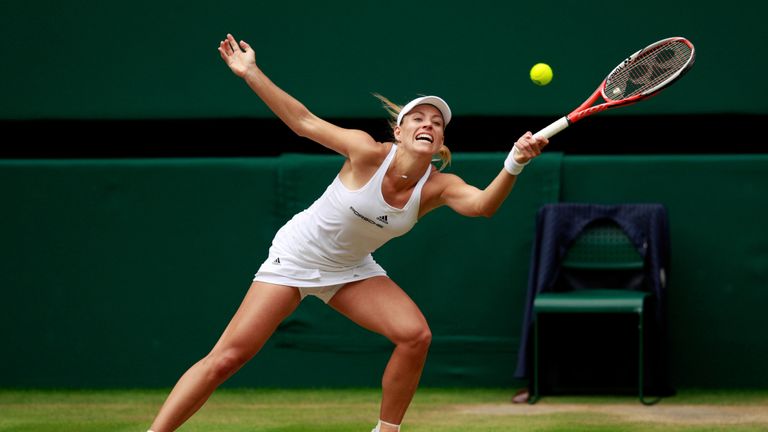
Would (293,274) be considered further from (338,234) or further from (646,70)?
(646,70)

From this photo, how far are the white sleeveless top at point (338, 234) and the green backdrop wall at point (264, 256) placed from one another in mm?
2199

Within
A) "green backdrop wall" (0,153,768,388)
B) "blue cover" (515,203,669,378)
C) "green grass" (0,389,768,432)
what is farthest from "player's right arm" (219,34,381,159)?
"green backdrop wall" (0,153,768,388)

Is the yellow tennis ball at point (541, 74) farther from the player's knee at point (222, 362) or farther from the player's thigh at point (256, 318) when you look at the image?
the player's knee at point (222, 362)

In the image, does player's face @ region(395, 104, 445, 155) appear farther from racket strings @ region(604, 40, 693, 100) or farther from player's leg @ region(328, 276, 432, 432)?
racket strings @ region(604, 40, 693, 100)

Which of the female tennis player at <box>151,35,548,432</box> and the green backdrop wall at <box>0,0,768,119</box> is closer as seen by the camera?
the female tennis player at <box>151,35,548,432</box>

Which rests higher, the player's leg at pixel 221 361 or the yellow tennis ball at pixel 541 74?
the yellow tennis ball at pixel 541 74

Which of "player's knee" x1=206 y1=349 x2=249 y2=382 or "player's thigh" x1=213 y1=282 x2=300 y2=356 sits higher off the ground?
"player's thigh" x1=213 y1=282 x2=300 y2=356

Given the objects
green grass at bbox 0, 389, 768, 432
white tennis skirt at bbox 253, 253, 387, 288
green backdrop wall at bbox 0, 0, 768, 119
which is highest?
green backdrop wall at bbox 0, 0, 768, 119

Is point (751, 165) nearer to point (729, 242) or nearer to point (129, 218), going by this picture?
point (729, 242)

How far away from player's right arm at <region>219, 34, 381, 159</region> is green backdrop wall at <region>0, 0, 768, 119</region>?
2490 mm

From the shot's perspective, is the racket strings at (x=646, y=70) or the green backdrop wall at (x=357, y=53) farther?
the green backdrop wall at (x=357, y=53)

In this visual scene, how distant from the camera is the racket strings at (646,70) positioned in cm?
504

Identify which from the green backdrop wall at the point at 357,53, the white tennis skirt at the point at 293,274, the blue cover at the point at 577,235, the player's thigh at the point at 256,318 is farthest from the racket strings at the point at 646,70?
the green backdrop wall at the point at 357,53

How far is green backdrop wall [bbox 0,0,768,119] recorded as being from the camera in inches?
283
